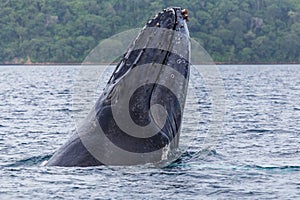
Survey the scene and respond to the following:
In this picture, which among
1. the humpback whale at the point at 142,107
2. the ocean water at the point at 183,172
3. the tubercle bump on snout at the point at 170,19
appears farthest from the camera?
the tubercle bump on snout at the point at 170,19

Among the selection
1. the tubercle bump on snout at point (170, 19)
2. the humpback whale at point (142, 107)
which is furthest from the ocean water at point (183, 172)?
the tubercle bump on snout at point (170, 19)

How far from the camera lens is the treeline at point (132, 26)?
16625 cm

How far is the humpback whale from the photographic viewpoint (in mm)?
9867

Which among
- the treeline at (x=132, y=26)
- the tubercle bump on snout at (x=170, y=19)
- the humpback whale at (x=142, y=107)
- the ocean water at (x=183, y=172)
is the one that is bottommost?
the treeline at (x=132, y=26)

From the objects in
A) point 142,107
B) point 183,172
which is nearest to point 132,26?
point 183,172

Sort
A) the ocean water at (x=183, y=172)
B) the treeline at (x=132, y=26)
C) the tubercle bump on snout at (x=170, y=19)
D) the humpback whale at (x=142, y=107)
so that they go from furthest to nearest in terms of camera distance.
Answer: the treeline at (x=132, y=26)
the tubercle bump on snout at (x=170, y=19)
the ocean water at (x=183, y=172)
the humpback whale at (x=142, y=107)

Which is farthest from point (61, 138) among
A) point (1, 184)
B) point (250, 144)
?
point (1, 184)

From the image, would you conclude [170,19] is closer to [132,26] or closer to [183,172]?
[183,172]

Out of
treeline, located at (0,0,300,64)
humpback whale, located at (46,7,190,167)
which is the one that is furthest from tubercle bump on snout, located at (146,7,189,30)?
treeline, located at (0,0,300,64)

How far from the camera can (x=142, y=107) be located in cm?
1020

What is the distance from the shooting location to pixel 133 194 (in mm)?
9859

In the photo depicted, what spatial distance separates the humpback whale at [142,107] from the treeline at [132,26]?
148 metres

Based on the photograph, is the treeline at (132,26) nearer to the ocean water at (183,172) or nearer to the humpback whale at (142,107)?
the ocean water at (183,172)

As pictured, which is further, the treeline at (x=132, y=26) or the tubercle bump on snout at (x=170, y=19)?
the treeline at (x=132, y=26)
